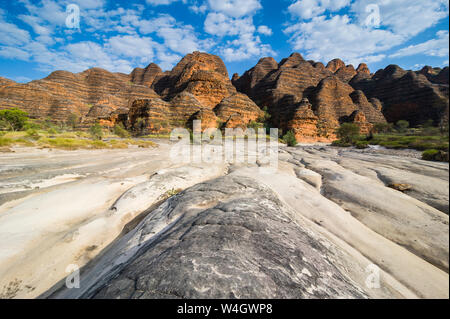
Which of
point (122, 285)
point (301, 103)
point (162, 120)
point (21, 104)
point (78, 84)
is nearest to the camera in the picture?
point (122, 285)

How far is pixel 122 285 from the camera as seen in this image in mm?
1345

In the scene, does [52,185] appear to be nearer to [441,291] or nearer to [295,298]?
[295,298]

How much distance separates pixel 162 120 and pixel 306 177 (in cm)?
4171

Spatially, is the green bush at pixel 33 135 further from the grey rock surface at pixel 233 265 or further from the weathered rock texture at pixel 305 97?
the weathered rock texture at pixel 305 97

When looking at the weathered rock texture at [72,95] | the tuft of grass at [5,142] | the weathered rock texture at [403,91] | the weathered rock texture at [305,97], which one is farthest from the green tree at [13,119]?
the weathered rock texture at [403,91]

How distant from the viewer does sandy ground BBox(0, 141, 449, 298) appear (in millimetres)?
1664

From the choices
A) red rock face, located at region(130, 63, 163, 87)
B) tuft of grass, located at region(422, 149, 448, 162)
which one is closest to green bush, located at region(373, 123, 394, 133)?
tuft of grass, located at region(422, 149, 448, 162)

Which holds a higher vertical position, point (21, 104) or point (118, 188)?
point (21, 104)

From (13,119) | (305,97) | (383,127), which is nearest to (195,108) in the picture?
(13,119)

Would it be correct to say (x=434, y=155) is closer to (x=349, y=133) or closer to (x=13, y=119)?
(x=349, y=133)

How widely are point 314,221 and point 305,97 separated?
70440mm

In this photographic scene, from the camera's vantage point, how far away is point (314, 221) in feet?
10.8
